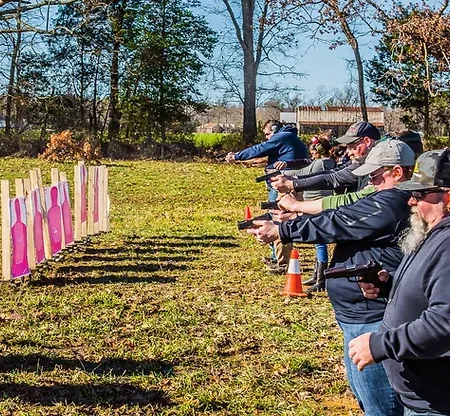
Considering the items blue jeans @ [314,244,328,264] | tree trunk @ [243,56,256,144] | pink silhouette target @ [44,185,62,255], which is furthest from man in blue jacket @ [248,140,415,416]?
tree trunk @ [243,56,256,144]

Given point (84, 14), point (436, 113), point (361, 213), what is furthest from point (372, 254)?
point (436, 113)

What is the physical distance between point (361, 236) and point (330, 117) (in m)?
39.0

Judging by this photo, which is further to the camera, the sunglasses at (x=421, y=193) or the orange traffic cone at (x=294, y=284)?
the orange traffic cone at (x=294, y=284)

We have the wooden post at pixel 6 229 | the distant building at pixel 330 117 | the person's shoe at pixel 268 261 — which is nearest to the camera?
the wooden post at pixel 6 229

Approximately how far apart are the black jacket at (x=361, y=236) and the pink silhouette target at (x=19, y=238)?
17.6 feet

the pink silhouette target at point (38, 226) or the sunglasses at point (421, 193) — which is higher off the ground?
the sunglasses at point (421, 193)

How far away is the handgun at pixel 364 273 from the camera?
3.18m

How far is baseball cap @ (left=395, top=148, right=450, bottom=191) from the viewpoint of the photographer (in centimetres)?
268

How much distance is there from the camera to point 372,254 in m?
3.51

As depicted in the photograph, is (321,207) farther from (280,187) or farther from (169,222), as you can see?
(169,222)

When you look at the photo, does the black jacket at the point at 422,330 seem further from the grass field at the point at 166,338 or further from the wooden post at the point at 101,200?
the wooden post at the point at 101,200

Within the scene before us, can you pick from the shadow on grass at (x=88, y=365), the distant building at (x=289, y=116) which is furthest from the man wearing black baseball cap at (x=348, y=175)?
the distant building at (x=289, y=116)

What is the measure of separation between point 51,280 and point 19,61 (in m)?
30.3

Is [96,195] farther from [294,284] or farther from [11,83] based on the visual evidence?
[11,83]
